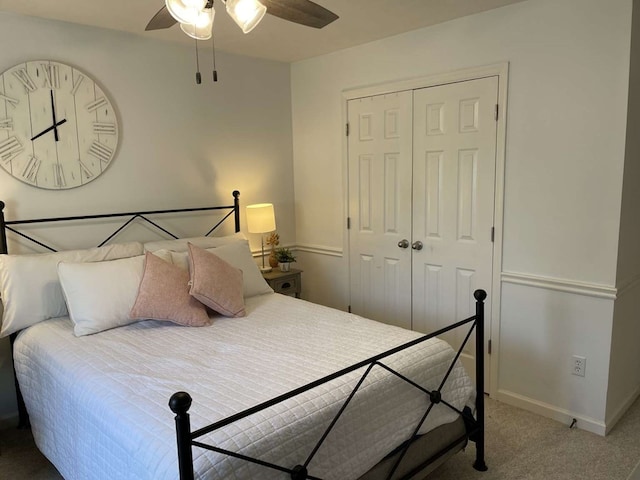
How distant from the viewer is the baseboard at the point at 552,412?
8.93 ft

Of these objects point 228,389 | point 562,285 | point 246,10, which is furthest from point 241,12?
point 562,285

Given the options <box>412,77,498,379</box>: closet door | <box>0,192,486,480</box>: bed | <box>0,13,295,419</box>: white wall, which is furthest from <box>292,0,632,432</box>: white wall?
<box>0,13,295,419</box>: white wall

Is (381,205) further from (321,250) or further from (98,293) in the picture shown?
(98,293)

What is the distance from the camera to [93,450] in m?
1.80

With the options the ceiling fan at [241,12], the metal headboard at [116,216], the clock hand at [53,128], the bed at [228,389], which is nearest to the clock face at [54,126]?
the clock hand at [53,128]

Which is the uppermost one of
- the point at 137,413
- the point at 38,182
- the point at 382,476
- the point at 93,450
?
the point at 38,182

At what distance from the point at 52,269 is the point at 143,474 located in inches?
61.2

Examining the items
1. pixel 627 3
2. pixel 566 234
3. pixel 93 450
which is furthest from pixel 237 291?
pixel 627 3

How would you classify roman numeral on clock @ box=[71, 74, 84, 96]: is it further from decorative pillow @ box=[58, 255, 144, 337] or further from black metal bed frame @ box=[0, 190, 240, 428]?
decorative pillow @ box=[58, 255, 144, 337]

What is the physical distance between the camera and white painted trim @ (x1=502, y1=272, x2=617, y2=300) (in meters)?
2.61

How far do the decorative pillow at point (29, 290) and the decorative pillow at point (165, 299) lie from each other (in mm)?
471

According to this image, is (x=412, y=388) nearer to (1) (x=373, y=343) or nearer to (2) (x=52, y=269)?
(1) (x=373, y=343)

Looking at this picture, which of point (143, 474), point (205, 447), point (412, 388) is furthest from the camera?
point (412, 388)

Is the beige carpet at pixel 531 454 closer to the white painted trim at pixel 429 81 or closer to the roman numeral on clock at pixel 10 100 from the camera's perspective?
the roman numeral on clock at pixel 10 100
